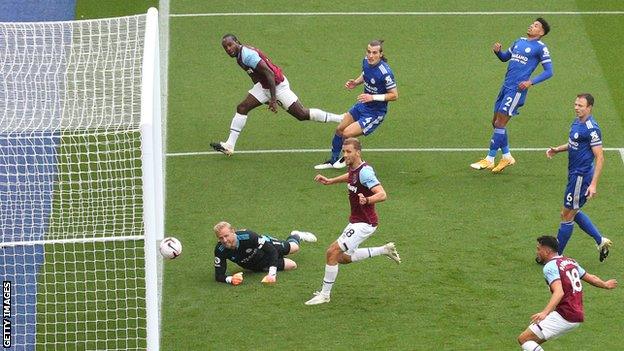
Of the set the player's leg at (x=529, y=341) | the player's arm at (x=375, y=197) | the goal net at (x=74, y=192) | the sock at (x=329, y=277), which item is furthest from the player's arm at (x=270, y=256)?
the player's leg at (x=529, y=341)

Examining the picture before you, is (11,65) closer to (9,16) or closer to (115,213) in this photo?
(115,213)

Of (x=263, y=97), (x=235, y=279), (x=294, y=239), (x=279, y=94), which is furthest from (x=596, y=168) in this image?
(x=263, y=97)

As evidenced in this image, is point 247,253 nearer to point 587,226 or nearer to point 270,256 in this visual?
point 270,256

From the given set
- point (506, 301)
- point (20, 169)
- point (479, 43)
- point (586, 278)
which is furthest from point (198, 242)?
point (479, 43)

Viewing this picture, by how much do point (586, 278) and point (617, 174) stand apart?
5296 millimetres

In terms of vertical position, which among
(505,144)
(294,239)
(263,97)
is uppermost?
(263,97)

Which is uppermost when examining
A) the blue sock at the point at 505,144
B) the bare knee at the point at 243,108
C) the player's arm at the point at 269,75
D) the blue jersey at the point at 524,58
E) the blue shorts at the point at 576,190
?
the blue jersey at the point at 524,58

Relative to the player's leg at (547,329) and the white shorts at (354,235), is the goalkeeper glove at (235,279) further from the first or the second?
the player's leg at (547,329)

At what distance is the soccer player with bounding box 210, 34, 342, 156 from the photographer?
18.8 metres

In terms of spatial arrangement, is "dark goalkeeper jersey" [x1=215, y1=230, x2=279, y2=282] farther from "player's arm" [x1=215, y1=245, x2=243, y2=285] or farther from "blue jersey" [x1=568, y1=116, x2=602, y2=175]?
"blue jersey" [x1=568, y1=116, x2=602, y2=175]

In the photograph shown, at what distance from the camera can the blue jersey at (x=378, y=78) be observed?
18.2m

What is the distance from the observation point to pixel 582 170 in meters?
16.0

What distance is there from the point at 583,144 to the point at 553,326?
2.89m

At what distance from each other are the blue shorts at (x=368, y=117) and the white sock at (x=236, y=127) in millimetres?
1643
